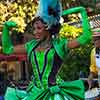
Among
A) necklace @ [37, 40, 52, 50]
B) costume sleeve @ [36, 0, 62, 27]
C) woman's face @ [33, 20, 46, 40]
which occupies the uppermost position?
costume sleeve @ [36, 0, 62, 27]

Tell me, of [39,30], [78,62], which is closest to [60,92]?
[39,30]

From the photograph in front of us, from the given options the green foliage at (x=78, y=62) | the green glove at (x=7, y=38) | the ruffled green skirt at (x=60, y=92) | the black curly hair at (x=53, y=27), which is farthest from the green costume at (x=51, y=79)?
the green foliage at (x=78, y=62)

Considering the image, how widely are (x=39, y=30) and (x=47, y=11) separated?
0.79 feet

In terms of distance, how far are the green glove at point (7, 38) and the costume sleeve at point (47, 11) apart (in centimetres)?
30

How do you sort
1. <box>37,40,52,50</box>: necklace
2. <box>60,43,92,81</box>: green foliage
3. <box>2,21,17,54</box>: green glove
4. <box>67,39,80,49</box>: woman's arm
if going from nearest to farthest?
<box>67,39,80,49</box>: woman's arm → <box>37,40,52,50</box>: necklace → <box>2,21,17,54</box>: green glove → <box>60,43,92,81</box>: green foliage

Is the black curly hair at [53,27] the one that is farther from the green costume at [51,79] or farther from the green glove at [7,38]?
the green glove at [7,38]

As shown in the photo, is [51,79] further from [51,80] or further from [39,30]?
[39,30]

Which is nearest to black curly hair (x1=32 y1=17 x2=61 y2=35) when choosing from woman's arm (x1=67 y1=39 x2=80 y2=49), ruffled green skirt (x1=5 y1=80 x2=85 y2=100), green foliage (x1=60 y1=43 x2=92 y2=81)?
woman's arm (x1=67 y1=39 x2=80 y2=49)

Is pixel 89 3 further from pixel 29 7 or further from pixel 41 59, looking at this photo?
pixel 41 59

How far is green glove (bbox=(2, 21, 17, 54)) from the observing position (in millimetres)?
5320

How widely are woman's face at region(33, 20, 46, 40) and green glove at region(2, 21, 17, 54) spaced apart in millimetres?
282

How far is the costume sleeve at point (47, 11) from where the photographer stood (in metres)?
5.18

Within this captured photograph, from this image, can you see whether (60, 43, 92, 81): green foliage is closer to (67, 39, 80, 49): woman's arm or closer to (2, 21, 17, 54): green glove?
(2, 21, 17, 54): green glove

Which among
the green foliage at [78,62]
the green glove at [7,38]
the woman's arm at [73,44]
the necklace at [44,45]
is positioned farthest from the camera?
the green foliage at [78,62]
